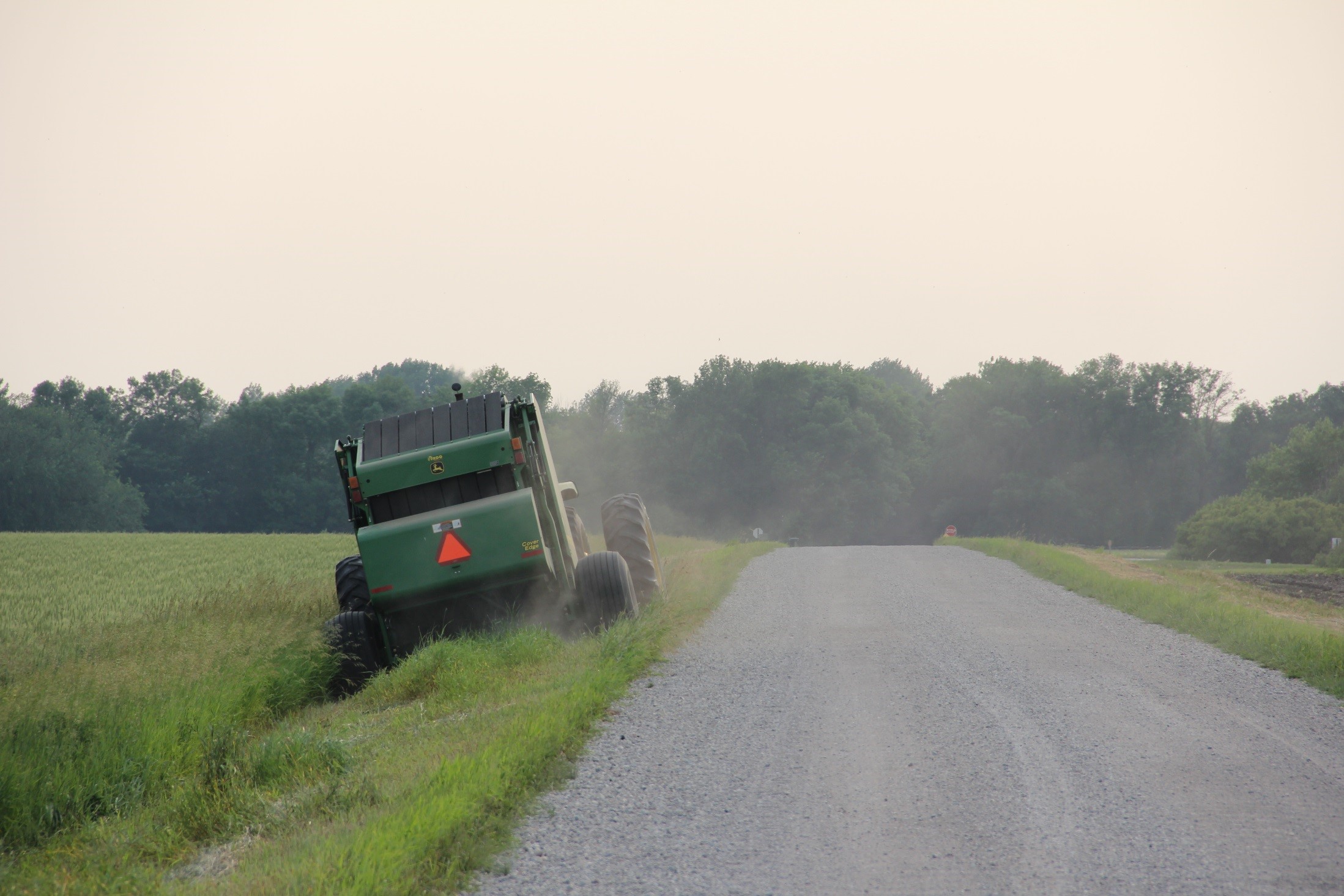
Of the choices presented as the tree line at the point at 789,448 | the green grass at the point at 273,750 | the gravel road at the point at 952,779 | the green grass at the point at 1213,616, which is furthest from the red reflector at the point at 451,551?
the tree line at the point at 789,448

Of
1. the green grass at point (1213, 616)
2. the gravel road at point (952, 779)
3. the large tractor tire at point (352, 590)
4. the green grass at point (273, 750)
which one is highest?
the large tractor tire at point (352, 590)

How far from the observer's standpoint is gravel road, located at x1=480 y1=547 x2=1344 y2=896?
4.64 meters

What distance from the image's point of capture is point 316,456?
7231cm

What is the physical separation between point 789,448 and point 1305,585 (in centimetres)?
4857

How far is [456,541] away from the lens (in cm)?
1039

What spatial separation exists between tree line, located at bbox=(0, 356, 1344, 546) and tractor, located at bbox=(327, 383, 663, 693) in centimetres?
5894

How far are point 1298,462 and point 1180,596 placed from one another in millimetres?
51753

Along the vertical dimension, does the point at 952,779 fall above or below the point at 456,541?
below

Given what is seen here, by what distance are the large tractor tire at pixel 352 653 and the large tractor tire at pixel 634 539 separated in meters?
3.66

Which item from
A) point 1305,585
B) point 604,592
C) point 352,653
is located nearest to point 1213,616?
point 604,592

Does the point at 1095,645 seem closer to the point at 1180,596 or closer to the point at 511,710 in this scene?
the point at 1180,596

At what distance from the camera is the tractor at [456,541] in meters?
10.4

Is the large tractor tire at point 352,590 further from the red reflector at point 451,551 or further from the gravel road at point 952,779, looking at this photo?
the gravel road at point 952,779

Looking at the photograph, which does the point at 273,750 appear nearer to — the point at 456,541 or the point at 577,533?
the point at 456,541
